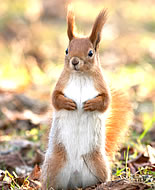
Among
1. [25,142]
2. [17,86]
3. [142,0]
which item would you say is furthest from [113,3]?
[25,142]

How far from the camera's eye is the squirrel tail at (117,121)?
2.94m

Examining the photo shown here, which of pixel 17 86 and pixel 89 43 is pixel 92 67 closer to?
pixel 89 43

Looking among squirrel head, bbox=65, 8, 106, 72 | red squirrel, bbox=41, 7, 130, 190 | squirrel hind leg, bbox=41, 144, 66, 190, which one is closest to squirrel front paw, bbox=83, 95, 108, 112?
red squirrel, bbox=41, 7, 130, 190

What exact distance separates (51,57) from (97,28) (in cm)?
543

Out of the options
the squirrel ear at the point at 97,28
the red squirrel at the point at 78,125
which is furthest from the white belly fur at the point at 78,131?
the squirrel ear at the point at 97,28

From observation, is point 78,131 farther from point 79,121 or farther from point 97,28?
point 97,28

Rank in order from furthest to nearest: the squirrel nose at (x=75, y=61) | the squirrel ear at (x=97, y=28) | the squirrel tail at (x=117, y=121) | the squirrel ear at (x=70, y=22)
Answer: the squirrel tail at (x=117, y=121)
the squirrel ear at (x=70, y=22)
the squirrel ear at (x=97, y=28)
the squirrel nose at (x=75, y=61)

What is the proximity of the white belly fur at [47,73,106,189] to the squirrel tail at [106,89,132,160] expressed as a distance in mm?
402

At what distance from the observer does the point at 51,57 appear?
7.99 metres

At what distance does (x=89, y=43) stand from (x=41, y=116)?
2.37m

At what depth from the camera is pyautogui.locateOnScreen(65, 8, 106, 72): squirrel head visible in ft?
8.15

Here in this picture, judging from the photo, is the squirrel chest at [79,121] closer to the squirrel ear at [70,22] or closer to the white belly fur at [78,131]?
the white belly fur at [78,131]

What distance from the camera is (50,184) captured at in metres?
2.54

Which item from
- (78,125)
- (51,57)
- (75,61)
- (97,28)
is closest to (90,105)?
(78,125)
